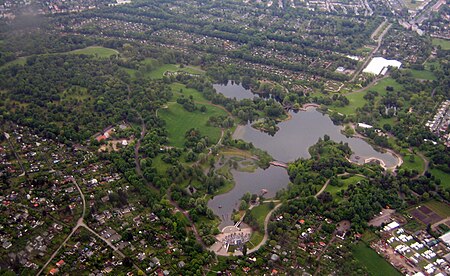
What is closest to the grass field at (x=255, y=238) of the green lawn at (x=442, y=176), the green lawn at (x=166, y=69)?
the green lawn at (x=442, y=176)

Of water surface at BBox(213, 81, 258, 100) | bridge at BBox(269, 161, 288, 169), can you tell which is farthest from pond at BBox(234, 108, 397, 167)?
water surface at BBox(213, 81, 258, 100)

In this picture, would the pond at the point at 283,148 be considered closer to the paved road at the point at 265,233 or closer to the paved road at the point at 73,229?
the paved road at the point at 265,233

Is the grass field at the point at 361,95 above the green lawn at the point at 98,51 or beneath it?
above

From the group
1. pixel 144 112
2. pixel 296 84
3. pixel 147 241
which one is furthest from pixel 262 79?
pixel 147 241

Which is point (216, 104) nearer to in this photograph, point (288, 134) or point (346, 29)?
point (288, 134)

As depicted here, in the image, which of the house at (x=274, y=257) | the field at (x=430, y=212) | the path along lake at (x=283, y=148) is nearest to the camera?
the house at (x=274, y=257)

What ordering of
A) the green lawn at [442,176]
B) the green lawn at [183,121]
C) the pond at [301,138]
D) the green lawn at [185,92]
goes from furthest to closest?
1. the green lawn at [185,92]
2. the green lawn at [183,121]
3. the pond at [301,138]
4. the green lawn at [442,176]

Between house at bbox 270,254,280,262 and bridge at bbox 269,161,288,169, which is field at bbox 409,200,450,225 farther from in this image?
house at bbox 270,254,280,262
